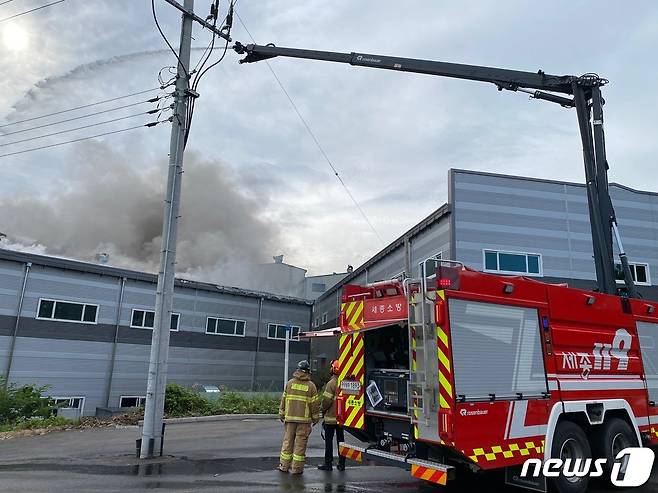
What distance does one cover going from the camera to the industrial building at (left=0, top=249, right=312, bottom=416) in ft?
71.7

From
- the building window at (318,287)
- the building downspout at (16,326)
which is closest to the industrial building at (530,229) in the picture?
the building downspout at (16,326)

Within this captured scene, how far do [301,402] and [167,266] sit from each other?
3.43 metres

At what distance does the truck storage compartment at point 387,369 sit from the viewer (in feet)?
20.6

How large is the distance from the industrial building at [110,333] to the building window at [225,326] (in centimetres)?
6

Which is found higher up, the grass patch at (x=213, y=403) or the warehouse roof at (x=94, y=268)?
the warehouse roof at (x=94, y=268)

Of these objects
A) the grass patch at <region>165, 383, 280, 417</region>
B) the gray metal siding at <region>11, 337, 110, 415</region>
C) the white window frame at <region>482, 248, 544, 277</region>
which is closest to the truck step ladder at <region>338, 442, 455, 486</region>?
the grass patch at <region>165, 383, 280, 417</region>

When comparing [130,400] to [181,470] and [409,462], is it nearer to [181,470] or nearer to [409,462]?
[181,470]

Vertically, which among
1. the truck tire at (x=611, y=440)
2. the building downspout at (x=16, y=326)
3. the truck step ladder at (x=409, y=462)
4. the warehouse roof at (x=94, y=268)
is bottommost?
the truck step ladder at (x=409, y=462)

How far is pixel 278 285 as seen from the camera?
50.3m

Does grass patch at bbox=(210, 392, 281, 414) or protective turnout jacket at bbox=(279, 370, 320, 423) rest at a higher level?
protective turnout jacket at bbox=(279, 370, 320, 423)

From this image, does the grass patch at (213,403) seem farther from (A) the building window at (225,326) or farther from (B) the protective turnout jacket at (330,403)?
(A) the building window at (225,326)

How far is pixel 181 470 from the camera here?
7.42 m

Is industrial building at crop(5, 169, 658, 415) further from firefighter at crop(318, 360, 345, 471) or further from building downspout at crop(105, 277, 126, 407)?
firefighter at crop(318, 360, 345, 471)

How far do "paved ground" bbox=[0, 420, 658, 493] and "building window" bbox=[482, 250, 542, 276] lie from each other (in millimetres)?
8778
